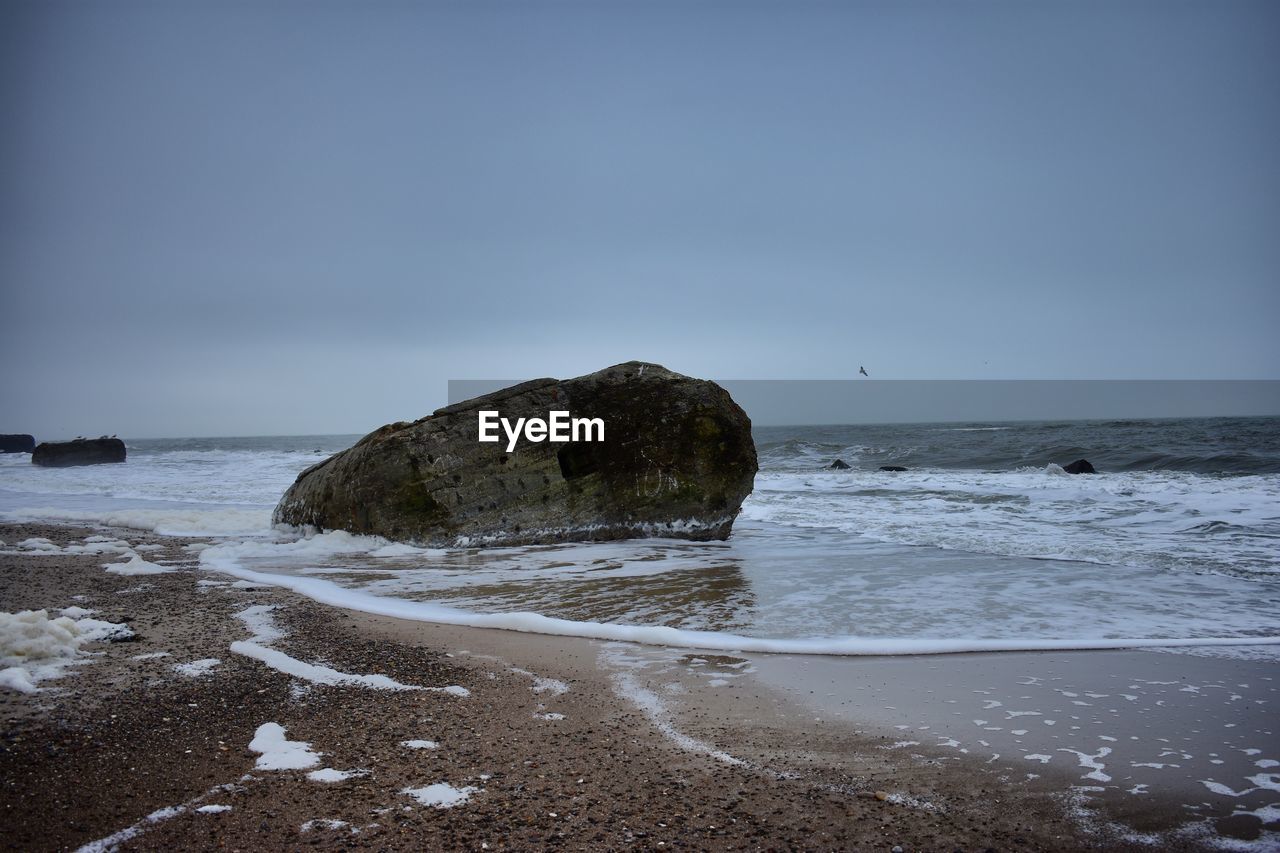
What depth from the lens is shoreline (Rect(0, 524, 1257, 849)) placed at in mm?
2639

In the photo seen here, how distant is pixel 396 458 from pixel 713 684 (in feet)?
23.5

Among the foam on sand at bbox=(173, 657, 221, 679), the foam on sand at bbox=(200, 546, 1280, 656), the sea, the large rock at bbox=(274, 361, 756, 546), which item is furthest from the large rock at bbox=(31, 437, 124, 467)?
the foam on sand at bbox=(173, 657, 221, 679)

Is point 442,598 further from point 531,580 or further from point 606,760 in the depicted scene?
point 606,760

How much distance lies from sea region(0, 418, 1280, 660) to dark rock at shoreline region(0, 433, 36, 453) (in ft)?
165

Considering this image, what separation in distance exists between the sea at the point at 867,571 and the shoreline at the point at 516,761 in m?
0.80

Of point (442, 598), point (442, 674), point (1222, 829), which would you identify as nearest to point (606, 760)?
point (442, 674)

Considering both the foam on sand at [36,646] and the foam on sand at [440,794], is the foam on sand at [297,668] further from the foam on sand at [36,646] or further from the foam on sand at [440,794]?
the foam on sand at [440,794]

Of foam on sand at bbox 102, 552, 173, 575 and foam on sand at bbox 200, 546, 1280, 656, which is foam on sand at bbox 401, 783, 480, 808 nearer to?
foam on sand at bbox 200, 546, 1280, 656

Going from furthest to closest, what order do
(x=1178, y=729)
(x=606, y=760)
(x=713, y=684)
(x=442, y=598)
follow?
(x=442, y=598) → (x=713, y=684) → (x=1178, y=729) → (x=606, y=760)

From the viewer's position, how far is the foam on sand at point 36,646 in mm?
4001

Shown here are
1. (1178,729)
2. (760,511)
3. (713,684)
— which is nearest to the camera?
(1178,729)

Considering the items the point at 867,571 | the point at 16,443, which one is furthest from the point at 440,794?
the point at 16,443

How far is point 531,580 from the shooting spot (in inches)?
318

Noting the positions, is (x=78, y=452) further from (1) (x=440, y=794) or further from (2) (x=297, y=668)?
(1) (x=440, y=794)
